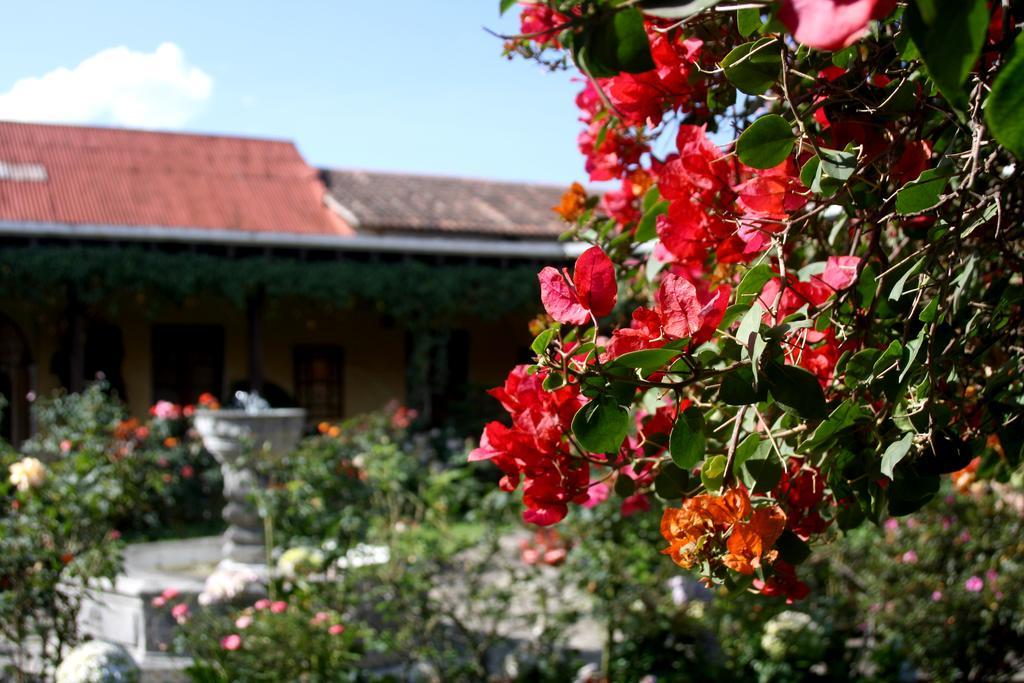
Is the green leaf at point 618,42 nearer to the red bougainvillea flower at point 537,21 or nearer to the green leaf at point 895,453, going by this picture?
the green leaf at point 895,453

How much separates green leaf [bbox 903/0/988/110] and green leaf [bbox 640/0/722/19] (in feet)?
0.45

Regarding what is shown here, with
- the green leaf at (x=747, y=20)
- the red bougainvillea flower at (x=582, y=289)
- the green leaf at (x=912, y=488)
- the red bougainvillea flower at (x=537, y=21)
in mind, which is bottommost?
the green leaf at (x=912, y=488)

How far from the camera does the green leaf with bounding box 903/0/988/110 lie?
59 cm

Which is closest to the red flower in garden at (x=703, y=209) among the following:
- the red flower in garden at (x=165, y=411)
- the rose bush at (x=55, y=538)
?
the rose bush at (x=55, y=538)

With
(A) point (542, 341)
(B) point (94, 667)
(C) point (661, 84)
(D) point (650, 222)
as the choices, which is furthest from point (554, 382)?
(B) point (94, 667)

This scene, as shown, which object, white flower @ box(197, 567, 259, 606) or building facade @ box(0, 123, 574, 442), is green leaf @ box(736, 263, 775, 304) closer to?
white flower @ box(197, 567, 259, 606)

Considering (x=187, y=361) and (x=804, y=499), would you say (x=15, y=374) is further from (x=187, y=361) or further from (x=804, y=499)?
(x=804, y=499)

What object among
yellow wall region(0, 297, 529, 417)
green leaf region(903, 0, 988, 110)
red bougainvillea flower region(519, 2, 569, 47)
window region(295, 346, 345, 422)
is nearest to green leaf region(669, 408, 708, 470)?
green leaf region(903, 0, 988, 110)

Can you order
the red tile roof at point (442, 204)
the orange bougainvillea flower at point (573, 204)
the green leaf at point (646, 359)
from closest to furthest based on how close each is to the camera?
the green leaf at point (646, 359) < the orange bougainvillea flower at point (573, 204) < the red tile roof at point (442, 204)

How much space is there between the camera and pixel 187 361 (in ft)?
42.6

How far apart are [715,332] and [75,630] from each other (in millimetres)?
3589

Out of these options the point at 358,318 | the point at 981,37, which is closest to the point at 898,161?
the point at 981,37

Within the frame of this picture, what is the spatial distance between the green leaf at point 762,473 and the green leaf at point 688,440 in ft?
0.39

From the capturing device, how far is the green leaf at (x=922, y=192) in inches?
38.5
